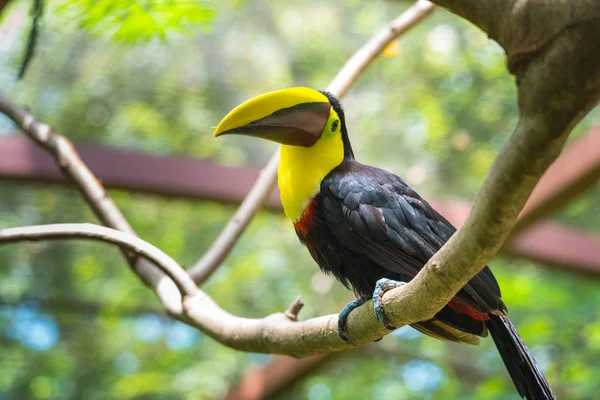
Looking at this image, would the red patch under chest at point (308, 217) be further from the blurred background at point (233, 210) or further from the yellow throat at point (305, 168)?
the blurred background at point (233, 210)

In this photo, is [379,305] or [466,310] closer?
[379,305]

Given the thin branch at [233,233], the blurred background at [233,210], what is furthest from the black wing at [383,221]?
the blurred background at [233,210]

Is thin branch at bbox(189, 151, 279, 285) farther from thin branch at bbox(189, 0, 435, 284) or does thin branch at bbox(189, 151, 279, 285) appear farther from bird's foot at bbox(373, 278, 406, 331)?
bird's foot at bbox(373, 278, 406, 331)

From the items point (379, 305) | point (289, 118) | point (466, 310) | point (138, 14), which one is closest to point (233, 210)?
point (138, 14)

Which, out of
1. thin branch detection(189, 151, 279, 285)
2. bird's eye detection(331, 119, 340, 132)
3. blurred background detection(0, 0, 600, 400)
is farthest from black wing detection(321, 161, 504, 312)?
blurred background detection(0, 0, 600, 400)

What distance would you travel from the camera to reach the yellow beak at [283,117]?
1675 millimetres

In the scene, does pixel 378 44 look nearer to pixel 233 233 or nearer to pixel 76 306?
pixel 233 233

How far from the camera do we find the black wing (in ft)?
5.68

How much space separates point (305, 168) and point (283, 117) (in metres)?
0.18

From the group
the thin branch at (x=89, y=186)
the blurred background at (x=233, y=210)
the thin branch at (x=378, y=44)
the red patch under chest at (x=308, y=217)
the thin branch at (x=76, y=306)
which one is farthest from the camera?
the thin branch at (x=76, y=306)

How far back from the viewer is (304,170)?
189cm

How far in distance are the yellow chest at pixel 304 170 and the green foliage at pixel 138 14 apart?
0.56 meters

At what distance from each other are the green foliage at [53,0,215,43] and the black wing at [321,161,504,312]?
69cm

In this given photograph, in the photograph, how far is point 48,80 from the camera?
136 inches
